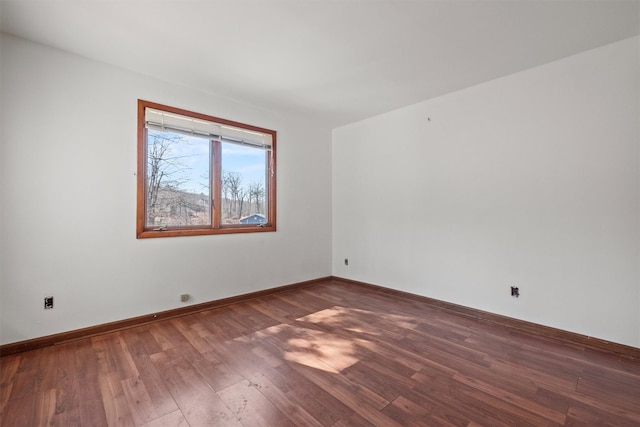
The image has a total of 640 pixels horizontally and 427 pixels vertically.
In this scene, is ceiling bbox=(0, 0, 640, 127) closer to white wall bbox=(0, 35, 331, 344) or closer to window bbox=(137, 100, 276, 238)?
white wall bbox=(0, 35, 331, 344)

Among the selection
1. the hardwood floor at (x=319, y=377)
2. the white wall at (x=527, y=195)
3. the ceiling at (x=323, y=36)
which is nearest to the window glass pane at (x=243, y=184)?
the ceiling at (x=323, y=36)

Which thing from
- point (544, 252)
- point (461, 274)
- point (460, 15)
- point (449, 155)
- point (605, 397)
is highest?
point (460, 15)

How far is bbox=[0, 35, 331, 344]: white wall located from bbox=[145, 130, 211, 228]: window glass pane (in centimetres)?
→ 20

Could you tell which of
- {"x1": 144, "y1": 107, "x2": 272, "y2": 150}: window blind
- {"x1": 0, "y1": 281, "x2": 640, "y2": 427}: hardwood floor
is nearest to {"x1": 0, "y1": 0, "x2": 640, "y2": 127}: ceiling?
{"x1": 144, "y1": 107, "x2": 272, "y2": 150}: window blind

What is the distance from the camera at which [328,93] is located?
11.3 ft

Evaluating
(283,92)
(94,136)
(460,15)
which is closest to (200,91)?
(283,92)

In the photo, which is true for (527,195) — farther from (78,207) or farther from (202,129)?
(78,207)

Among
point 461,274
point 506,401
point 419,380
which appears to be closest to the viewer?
point 506,401

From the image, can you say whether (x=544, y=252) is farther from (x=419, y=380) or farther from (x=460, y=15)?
(x=460, y=15)

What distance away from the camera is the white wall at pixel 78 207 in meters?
2.31

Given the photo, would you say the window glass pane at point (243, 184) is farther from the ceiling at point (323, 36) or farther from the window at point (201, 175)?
the ceiling at point (323, 36)

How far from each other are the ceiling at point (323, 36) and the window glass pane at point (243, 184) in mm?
915

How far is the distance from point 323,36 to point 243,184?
2.19 m

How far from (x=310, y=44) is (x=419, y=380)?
9.10ft
